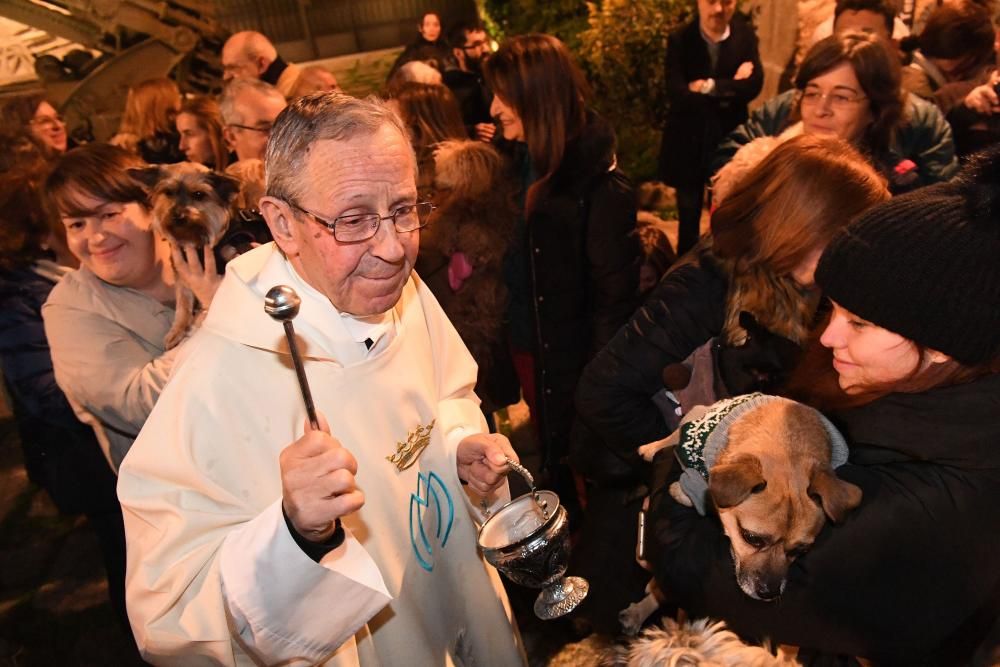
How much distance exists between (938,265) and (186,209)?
8.75 feet

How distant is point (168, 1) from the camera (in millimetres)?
12219

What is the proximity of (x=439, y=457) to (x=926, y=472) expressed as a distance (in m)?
1.28

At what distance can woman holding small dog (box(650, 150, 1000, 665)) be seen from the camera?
1434 millimetres

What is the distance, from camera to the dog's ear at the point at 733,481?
1.92m

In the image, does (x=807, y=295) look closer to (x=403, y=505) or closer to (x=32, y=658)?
(x=403, y=505)

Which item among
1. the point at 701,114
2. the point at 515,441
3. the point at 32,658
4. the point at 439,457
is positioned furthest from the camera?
the point at 701,114

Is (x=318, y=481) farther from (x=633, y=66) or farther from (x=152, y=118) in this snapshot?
(x=633, y=66)

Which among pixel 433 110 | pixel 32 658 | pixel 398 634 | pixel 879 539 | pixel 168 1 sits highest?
pixel 168 1

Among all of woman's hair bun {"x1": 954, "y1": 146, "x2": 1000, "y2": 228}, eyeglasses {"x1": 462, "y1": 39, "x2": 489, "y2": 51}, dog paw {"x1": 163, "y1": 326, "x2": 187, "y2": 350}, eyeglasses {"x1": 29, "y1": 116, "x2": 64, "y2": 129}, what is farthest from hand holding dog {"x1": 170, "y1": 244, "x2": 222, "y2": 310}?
eyeglasses {"x1": 462, "y1": 39, "x2": 489, "y2": 51}

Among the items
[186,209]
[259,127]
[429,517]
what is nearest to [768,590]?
[429,517]

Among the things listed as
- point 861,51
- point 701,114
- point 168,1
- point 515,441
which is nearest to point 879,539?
point 861,51

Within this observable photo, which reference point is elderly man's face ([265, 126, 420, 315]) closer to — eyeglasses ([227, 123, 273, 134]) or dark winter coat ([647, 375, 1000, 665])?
dark winter coat ([647, 375, 1000, 665])

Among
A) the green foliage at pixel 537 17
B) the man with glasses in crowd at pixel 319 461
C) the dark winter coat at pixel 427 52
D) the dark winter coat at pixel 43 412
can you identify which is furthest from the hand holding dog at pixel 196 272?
the green foliage at pixel 537 17

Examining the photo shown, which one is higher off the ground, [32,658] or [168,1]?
[168,1]
